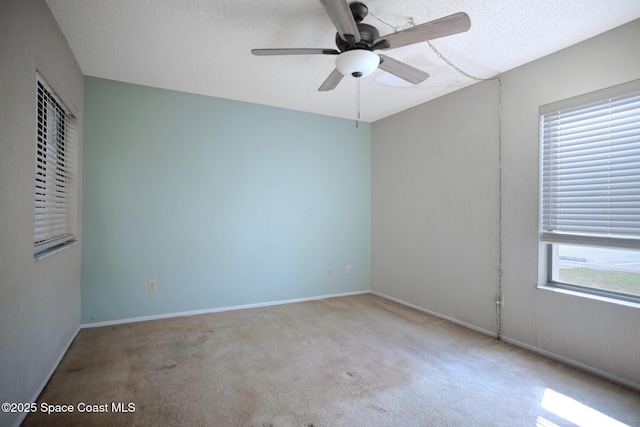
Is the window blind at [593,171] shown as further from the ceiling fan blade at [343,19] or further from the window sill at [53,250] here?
the window sill at [53,250]

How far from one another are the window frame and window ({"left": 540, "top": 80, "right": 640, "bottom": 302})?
3789 mm

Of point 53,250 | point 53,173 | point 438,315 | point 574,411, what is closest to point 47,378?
point 53,250

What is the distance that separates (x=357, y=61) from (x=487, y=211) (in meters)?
2.11

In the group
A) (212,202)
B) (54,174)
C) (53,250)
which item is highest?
(54,174)

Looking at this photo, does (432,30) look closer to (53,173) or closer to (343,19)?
(343,19)

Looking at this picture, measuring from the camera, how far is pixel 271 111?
407 cm

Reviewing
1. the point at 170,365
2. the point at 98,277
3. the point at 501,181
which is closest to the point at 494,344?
the point at 501,181

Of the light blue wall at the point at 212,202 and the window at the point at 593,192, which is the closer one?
the window at the point at 593,192

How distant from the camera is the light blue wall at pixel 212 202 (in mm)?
3266

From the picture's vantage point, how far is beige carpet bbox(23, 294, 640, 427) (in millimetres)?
1841

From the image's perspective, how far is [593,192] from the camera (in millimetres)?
2391

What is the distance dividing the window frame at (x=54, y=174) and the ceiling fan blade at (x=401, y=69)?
2241 millimetres

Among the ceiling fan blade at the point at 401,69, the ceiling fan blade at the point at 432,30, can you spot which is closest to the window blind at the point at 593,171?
the ceiling fan blade at the point at 401,69

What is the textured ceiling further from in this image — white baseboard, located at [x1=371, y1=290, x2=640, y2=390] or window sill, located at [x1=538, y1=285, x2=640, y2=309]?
white baseboard, located at [x1=371, y1=290, x2=640, y2=390]
